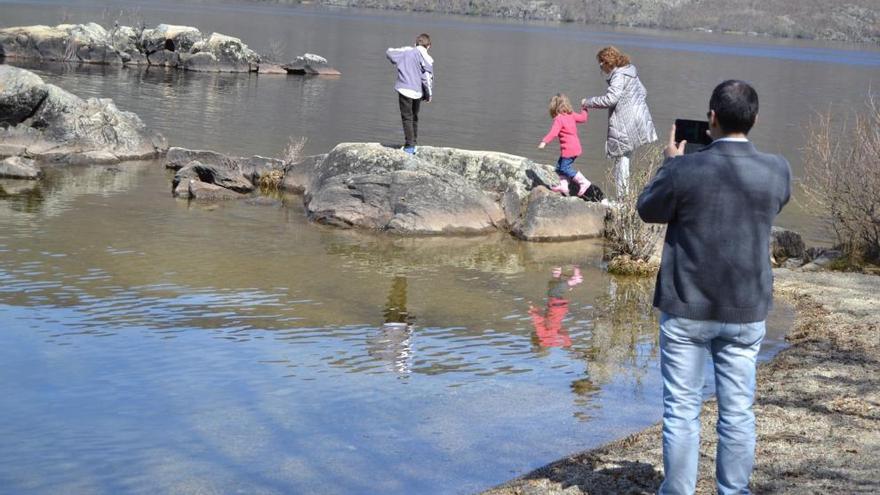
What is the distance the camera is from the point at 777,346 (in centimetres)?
980

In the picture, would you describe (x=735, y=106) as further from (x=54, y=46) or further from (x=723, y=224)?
(x=54, y=46)

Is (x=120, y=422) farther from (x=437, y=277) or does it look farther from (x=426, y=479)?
(x=437, y=277)

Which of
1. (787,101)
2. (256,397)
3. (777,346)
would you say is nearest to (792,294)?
(777,346)

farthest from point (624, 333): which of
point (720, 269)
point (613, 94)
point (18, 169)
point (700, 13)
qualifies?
point (700, 13)

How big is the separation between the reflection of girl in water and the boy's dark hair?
478 centimetres

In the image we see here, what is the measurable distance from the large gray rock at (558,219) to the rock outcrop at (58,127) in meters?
7.16

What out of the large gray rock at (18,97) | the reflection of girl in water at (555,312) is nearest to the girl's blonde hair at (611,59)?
the reflection of girl in water at (555,312)

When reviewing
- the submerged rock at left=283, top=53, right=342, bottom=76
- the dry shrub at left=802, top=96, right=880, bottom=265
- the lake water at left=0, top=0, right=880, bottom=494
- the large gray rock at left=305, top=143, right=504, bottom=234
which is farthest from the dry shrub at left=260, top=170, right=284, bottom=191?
the submerged rock at left=283, top=53, right=342, bottom=76

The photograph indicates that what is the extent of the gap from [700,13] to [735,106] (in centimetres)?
17541

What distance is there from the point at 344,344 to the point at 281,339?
518 millimetres

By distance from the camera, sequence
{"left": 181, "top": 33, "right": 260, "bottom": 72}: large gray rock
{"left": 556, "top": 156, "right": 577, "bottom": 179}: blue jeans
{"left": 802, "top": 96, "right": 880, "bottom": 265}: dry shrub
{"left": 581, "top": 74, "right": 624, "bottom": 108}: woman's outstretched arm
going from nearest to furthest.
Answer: {"left": 802, "top": 96, "right": 880, "bottom": 265}: dry shrub < {"left": 581, "top": 74, "right": 624, "bottom": 108}: woman's outstretched arm < {"left": 556, "top": 156, "right": 577, "bottom": 179}: blue jeans < {"left": 181, "top": 33, "right": 260, "bottom": 72}: large gray rock

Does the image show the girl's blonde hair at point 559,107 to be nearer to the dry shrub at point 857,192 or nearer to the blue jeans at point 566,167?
the blue jeans at point 566,167

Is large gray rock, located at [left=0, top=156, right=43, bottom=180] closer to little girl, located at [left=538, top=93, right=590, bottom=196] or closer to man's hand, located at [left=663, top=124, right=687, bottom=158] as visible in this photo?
little girl, located at [left=538, top=93, right=590, bottom=196]

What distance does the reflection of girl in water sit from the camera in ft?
33.0
